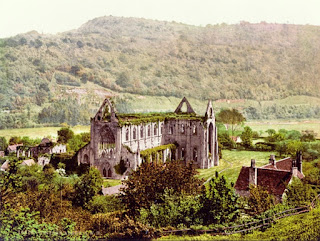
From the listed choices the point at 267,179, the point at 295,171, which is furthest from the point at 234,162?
the point at 267,179

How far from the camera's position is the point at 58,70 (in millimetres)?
23672

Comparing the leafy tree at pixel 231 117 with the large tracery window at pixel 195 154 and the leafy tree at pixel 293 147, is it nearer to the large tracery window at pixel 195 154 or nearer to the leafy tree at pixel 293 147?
the large tracery window at pixel 195 154

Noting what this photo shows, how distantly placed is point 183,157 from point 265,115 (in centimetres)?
613

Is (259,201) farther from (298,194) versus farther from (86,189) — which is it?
(86,189)

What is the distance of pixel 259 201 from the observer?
15.3 m

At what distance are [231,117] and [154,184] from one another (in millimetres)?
13633

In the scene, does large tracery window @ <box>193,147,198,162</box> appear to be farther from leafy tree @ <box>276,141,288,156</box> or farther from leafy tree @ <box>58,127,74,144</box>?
leafy tree @ <box>58,127,74,144</box>

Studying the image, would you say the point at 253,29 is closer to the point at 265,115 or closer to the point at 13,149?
the point at 265,115

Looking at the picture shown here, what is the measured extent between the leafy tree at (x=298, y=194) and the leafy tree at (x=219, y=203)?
2722 millimetres

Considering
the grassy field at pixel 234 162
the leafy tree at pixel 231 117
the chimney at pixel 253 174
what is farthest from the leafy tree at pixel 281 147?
the chimney at pixel 253 174

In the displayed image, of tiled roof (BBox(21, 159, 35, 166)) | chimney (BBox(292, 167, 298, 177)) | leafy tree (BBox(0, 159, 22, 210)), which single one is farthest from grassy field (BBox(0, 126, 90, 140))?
chimney (BBox(292, 167, 298, 177))

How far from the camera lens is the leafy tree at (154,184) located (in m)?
14.9

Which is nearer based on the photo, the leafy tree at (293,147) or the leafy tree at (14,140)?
the leafy tree at (293,147)

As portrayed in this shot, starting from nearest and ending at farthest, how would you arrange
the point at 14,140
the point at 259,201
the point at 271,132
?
1. the point at 259,201
2. the point at 14,140
3. the point at 271,132
